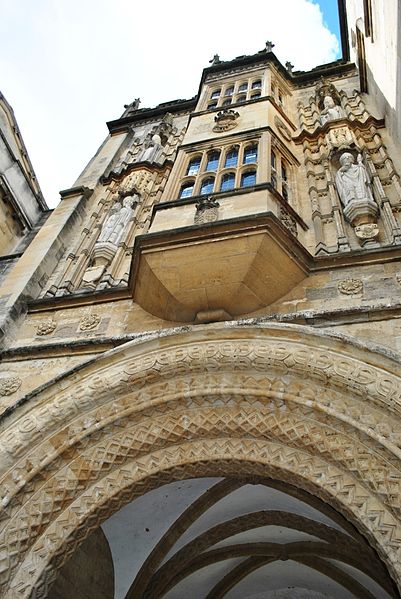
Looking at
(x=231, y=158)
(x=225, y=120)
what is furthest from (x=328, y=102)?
(x=231, y=158)

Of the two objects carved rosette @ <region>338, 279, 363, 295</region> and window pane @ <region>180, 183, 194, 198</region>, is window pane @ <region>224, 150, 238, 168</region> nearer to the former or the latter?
window pane @ <region>180, 183, 194, 198</region>

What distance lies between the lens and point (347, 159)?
28.4ft

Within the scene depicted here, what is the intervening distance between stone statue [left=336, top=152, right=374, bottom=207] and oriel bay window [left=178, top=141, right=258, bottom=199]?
1433 millimetres

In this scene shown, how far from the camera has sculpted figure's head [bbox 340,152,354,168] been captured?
8547 millimetres

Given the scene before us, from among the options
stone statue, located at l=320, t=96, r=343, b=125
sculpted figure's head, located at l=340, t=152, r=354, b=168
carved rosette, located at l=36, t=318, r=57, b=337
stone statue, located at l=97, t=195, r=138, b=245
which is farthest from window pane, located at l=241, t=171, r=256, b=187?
carved rosette, located at l=36, t=318, r=57, b=337

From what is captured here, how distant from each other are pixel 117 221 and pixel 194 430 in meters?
5.15

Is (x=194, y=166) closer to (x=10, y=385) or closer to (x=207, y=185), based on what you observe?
(x=207, y=185)

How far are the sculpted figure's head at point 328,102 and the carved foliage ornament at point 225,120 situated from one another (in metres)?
2.30

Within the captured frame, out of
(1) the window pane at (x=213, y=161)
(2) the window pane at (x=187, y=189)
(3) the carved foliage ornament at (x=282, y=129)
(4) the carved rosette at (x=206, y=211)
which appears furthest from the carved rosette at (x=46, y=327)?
(3) the carved foliage ornament at (x=282, y=129)

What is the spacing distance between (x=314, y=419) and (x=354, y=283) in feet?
6.22

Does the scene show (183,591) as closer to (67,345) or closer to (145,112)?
(67,345)

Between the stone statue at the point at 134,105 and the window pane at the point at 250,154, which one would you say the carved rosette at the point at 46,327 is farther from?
the stone statue at the point at 134,105

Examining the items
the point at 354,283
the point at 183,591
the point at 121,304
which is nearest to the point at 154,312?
the point at 121,304

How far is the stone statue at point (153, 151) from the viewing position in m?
11.6
